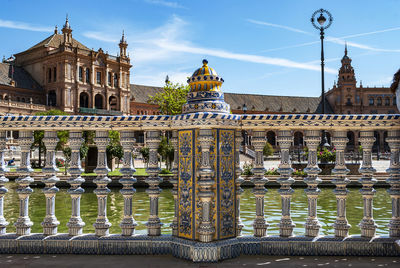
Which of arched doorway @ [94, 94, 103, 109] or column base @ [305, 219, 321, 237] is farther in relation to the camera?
arched doorway @ [94, 94, 103, 109]

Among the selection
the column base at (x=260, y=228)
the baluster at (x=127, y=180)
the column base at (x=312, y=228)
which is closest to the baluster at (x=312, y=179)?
the column base at (x=312, y=228)

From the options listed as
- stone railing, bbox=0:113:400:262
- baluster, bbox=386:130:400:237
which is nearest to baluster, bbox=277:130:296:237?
stone railing, bbox=0:113:400:262

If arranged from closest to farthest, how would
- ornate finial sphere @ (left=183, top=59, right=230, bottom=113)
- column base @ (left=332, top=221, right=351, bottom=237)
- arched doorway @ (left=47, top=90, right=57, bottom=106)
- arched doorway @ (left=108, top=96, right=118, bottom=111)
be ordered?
ornate finial sphere @ (left=183, top=59, right=230, bottom=113), column base @ (left=332, top=221, right=351, bottom=237), arched doorway @ (left=47, top=90, right=57, bottom=106), arched doorway @ (left=108, top=96, right=118, bottom=111)

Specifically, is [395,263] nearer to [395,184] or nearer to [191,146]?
[395,184]

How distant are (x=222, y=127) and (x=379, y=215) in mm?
6329

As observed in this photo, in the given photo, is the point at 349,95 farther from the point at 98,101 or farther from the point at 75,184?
the point at 75,184

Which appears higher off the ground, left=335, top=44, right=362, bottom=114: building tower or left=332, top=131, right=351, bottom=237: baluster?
left=335, top=44, right=362, bottom=114: building tower

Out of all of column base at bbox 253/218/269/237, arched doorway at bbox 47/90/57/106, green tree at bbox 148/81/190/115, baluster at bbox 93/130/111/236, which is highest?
arched doorway at bbox 47/90/57/106

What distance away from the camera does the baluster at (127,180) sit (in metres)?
3.54

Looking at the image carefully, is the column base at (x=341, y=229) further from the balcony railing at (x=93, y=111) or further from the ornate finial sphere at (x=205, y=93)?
the balcony railing at (x=93, y=111)

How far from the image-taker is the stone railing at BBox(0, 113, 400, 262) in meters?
3.33

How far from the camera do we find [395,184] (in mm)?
3480

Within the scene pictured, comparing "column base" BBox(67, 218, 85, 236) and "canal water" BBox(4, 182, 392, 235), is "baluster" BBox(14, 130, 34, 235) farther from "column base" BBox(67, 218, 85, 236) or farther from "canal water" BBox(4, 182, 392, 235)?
"canal water" BBox(4, 182, 392, 235)

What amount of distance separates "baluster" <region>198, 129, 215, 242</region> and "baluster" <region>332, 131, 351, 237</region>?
3.96 feet
